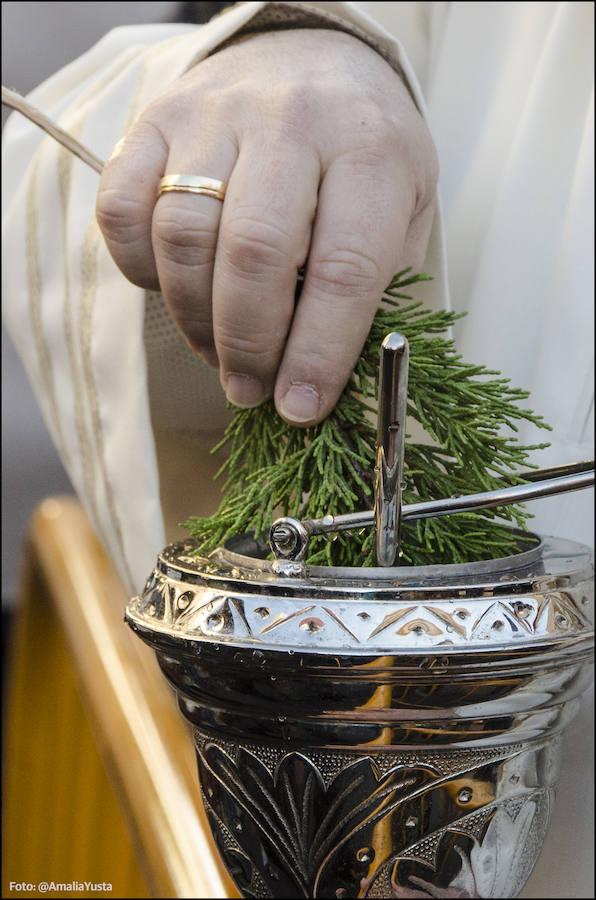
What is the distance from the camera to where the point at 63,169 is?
50 centimetres

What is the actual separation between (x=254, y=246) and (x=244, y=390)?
60 mm

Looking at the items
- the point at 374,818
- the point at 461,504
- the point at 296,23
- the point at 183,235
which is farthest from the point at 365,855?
the point at 296,23

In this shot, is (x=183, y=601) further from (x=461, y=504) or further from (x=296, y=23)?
(x=296, y=23)

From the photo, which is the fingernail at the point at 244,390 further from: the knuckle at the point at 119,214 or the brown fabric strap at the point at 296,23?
the brown fabric strap at the point at 296,23

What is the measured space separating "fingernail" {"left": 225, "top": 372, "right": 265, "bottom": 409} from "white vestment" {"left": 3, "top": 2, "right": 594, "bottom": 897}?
71 mm

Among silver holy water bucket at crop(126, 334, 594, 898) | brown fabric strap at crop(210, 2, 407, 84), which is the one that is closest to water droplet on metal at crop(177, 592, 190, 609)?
silver holy water bucket at crop(126, 334, 594, 898)

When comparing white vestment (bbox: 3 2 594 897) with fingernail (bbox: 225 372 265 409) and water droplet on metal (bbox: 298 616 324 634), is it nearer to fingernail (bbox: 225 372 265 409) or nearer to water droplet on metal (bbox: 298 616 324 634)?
fingernail (bbox: 225 372 265 409)

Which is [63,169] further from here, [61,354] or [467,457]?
[467,457]

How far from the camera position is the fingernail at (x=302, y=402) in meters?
0.31

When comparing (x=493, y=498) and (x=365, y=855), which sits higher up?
(x=493, y=498)

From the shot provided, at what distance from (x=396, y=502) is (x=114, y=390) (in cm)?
25

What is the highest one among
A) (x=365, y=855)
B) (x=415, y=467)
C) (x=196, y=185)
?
(x=196, y=185)

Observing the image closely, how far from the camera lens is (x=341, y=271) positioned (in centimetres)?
30

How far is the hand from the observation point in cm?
30
